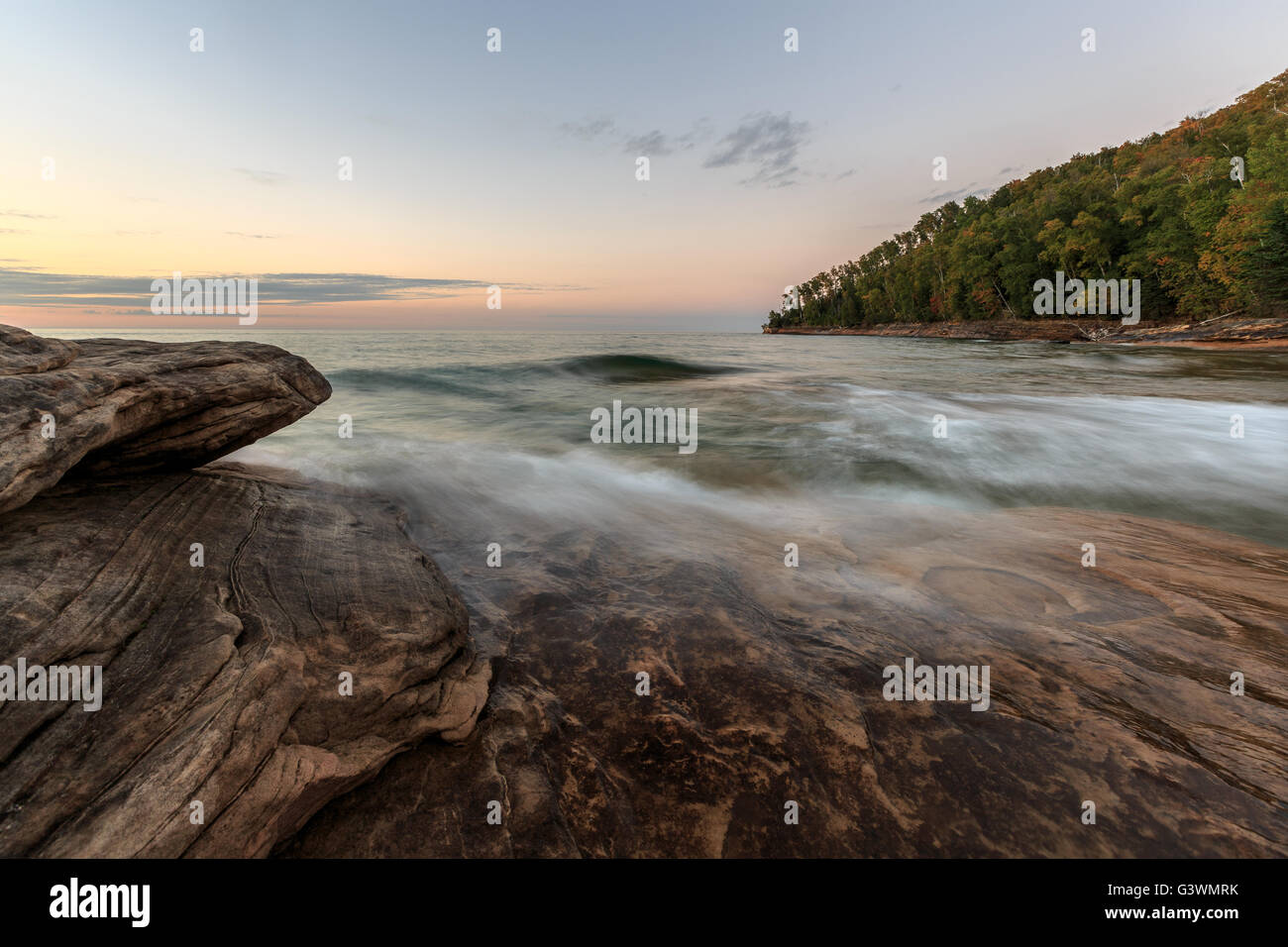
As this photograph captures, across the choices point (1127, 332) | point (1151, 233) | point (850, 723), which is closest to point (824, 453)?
point (850, 723)

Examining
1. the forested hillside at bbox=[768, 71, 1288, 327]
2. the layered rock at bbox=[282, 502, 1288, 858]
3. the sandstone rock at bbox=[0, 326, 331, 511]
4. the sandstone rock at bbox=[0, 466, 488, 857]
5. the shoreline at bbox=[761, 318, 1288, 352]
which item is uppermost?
the forested hillside at bbox=[768, 71, 1288, 327]

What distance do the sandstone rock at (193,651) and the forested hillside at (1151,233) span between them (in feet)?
198

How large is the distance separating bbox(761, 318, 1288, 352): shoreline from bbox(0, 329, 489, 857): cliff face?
161 feet

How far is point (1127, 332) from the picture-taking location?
47.0 m

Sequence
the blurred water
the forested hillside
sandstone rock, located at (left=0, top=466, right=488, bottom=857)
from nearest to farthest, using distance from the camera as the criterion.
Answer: sandstone rock, located at (left=0, top=466, right=488, bottom=857)
the blurred water
the forested hillside

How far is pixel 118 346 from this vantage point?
4.84 m

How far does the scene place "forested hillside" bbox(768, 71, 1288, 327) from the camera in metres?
39.8

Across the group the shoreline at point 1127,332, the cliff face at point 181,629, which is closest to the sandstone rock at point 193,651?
the cliff face at point 181,629

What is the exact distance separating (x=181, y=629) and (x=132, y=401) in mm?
2370

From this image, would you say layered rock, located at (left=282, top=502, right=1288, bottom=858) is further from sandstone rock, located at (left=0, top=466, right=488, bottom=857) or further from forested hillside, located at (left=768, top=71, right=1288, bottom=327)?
forested hillside, located at (left=768, top=71, right=1288, bottom=327)

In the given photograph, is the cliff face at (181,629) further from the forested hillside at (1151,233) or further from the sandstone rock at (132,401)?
the forested hillside at (1151,233)

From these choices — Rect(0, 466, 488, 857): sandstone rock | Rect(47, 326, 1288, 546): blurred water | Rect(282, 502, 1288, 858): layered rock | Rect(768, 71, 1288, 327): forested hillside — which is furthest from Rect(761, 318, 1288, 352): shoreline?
Rect(0, 466, 488, 857): sandstone rock
